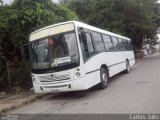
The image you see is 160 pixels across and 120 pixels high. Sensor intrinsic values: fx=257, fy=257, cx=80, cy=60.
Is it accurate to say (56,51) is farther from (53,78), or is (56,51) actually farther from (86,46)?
(86,46)

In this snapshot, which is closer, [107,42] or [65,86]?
[65,86]

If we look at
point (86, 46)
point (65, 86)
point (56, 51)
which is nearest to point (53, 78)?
point (65, 86)

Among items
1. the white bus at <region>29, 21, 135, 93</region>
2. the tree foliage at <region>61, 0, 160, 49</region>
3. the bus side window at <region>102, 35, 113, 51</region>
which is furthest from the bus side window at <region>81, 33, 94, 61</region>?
the tree foliage at <region>61, 0, 160, 49</region>

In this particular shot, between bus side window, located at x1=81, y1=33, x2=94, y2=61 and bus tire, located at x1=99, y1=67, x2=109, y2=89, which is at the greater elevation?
bus side window, located at x1=81, y1=33, x2=94, y2=61

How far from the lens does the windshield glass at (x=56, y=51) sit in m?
9.53

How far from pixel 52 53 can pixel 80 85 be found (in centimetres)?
163

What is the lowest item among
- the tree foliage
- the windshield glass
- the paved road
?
the paved road

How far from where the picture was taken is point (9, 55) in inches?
579

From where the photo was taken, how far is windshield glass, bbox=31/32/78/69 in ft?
31.3

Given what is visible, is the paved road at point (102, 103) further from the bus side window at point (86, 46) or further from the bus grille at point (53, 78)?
the bus side window at point (86, 46)

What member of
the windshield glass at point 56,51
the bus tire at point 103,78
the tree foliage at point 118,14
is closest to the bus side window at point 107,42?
the bus tire at point 103,78

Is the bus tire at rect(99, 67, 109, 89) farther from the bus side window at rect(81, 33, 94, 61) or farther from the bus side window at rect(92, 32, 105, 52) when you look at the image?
the bus side window at rect(81, 33, 94, 61)

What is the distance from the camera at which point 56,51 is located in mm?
9719

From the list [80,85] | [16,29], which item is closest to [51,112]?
[80,85]
